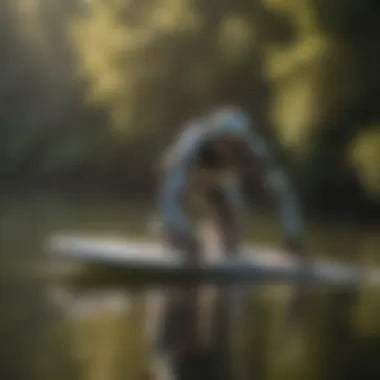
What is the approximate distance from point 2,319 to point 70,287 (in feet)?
0.34

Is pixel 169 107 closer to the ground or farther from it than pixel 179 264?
farther from it

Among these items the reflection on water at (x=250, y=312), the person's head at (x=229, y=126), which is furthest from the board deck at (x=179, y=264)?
the person's head at (x=229, y=126)

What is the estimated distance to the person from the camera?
135 centimetres

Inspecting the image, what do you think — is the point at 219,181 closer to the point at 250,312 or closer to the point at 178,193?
the point at 178,193

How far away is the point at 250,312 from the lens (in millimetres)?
1302

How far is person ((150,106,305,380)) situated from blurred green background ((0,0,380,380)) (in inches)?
0.7

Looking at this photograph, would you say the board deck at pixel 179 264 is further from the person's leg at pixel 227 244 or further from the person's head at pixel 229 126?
→ the person's head at pixel 229 126

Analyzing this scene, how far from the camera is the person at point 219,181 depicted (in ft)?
4.43

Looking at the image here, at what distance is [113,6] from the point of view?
4.51ft

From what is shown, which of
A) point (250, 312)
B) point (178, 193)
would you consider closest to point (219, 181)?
point (178, 193)

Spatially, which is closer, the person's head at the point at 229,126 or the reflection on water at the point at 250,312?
the reflection on water at the point at 250,312

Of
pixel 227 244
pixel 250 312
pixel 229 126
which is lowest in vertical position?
pixel 250 312

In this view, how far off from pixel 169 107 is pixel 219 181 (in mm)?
127

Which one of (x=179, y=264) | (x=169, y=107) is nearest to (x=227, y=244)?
(x=179, y=264)
